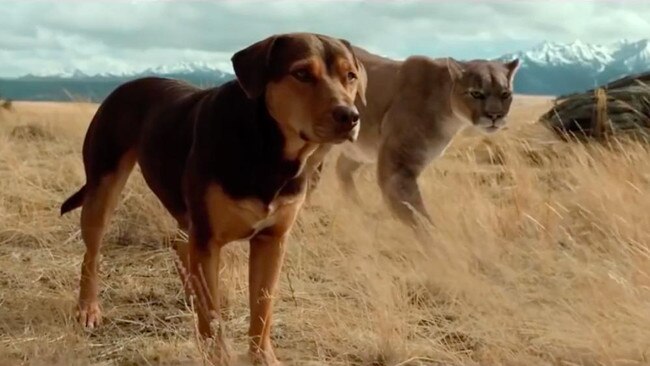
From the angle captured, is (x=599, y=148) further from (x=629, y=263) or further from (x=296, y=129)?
(x=296, y=129)

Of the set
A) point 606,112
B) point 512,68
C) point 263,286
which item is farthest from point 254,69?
point 606,112

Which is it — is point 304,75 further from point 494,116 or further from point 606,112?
point 606,112

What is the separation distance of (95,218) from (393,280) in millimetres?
1545

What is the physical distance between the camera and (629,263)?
501 cm

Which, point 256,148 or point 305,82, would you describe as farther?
point 256,148

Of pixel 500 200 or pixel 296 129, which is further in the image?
pixel 500 200

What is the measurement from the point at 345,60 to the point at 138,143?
4.57 feet

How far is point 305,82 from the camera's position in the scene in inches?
139

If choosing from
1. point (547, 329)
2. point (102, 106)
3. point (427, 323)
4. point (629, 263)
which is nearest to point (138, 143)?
point (102, 106)

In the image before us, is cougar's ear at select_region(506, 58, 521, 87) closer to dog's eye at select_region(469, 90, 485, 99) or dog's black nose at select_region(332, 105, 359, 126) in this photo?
dog's eye at select_region(469, 90, 485, 99)

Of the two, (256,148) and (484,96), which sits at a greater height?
(256,148)

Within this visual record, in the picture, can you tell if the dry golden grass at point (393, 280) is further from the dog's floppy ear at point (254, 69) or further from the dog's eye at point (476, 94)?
the dog's floppy ear at point (254, 69)

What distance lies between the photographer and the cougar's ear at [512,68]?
7.22 m

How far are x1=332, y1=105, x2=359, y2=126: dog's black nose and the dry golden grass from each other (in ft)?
3.33
